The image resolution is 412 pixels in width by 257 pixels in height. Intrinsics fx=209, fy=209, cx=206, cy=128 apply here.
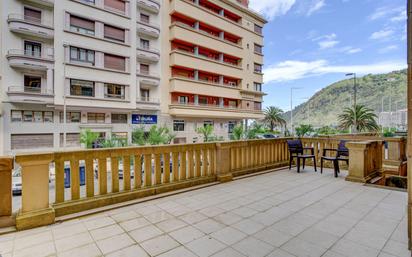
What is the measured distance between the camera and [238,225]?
2.78 metres

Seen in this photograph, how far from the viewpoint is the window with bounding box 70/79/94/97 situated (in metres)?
16.2

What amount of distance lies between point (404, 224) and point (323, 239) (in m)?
1.33

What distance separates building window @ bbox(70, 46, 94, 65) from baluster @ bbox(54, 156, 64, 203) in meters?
16.7

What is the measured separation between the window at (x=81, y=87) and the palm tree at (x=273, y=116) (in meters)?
28.3

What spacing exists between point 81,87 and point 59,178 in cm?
1619

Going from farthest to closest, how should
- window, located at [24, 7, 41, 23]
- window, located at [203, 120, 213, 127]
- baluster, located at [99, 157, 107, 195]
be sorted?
window, located at [203, 120, 213, 127], window, located at [24, 7, 41, 23], baluster, located at [99, 157, 107, 195]

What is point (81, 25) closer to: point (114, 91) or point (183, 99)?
point (114, 91)

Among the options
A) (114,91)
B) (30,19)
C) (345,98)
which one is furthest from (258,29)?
(345,98)

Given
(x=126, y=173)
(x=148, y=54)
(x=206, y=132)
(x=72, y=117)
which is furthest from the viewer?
(x=206, y=132)

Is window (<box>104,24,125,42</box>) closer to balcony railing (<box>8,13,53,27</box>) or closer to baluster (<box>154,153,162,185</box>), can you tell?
balcony railing (<box>8,13,53,27</box>)

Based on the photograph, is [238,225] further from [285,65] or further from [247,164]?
[285,65]

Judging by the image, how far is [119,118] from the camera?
19031mm

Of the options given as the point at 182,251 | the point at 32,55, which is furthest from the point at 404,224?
the point at 32,55

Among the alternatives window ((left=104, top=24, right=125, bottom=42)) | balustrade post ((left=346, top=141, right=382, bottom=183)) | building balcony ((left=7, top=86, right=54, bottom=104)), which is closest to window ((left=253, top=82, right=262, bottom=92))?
window ((left=104, top=24, right=125, bottom=42))
